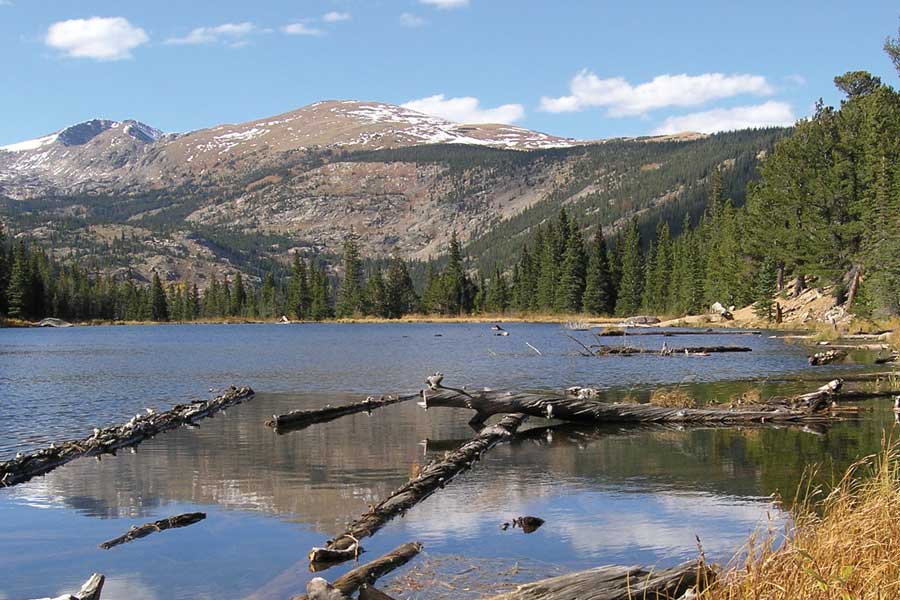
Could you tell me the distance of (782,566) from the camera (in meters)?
8.23

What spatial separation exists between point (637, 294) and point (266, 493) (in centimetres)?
12583

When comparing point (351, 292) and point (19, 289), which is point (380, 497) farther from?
point (351, 292)

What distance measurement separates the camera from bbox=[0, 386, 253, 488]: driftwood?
19047 millimetres

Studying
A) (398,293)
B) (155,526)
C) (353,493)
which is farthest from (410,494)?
(398,293)

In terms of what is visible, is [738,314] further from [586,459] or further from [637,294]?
[586,459]

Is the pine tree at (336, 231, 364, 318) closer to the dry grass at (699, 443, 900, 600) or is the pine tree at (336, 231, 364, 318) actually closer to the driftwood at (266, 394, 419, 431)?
the driftwood at (266, 394, 419, 431)

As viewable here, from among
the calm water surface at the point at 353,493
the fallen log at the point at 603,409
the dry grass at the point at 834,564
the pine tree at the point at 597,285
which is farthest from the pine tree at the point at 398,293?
the dry grass at the point at 834,564

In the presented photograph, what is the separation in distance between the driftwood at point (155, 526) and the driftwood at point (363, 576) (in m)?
4.32

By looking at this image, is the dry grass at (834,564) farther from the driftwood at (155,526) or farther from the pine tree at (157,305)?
the pine tree at (157,305)

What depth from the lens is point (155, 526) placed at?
1428cm

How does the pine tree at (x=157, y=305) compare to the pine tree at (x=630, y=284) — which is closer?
the pine tree at (x=630, y=284)

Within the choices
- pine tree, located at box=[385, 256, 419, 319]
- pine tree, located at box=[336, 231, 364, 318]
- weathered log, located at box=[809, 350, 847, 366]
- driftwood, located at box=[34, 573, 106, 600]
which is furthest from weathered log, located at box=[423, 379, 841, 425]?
pine tree, located at box=[336, 231, 364, 318]

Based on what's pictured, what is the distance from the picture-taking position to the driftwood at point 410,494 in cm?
1245

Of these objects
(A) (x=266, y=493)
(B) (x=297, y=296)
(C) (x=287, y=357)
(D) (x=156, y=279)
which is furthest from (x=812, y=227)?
(D) (x=156, y=279)
